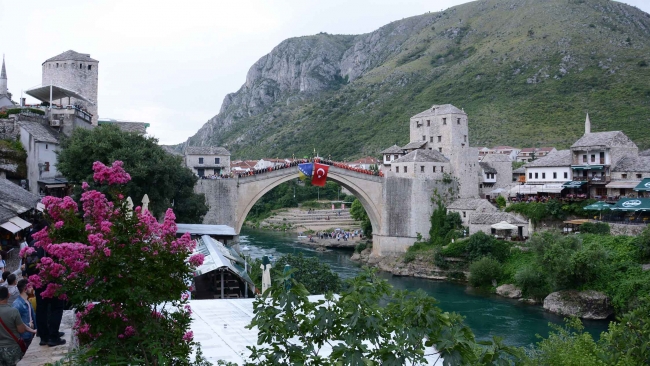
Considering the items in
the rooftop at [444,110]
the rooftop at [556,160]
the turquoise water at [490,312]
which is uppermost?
the rooftop at [444,110]

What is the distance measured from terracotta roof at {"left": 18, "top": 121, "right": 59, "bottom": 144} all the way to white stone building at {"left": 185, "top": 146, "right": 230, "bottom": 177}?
17.2 metres

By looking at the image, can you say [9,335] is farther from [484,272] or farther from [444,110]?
[444,110]

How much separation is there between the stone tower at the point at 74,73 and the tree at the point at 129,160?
12829 mm

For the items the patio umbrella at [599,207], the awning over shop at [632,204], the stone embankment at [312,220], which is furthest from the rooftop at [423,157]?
the stone embankment at [312,220]

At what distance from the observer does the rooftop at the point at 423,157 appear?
109ft

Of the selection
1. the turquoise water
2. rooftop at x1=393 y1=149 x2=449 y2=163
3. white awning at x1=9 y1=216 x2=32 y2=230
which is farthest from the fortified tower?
white awning at x1=9 y1=216 x2=32 y2=230

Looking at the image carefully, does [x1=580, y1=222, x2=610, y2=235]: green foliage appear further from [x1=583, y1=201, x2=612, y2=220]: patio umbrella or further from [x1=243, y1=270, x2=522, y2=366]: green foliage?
[x1=243, y1=270, x2=522, y2=366]: green foliage

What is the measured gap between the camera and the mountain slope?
50.0 meters

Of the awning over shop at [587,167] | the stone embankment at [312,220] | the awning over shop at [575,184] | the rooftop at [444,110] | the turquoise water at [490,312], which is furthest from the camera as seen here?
the stone embankment at [312,220]

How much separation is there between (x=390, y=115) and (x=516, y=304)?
1663 inches

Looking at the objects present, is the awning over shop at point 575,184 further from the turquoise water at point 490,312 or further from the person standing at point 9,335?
the person standing at point 9,335

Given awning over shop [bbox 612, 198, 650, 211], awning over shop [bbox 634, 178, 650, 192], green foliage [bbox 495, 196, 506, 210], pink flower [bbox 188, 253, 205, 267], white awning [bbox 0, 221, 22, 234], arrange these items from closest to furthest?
pink flower [bbox 188, 253, 205, 267] < white awning [bbox 0, 221, 22, 234] < awning over shop [bbox 612, 198, 650, 211] < awning over shop [bbox 634, 178, 650, 192] < green foliage [bbox 495, 196, 506, 210]

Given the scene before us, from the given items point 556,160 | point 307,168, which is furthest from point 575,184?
point 307,168

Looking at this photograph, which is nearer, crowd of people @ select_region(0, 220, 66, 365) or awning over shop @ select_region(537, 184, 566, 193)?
crowd of people @ select_region(0, 220, 66, 365)
